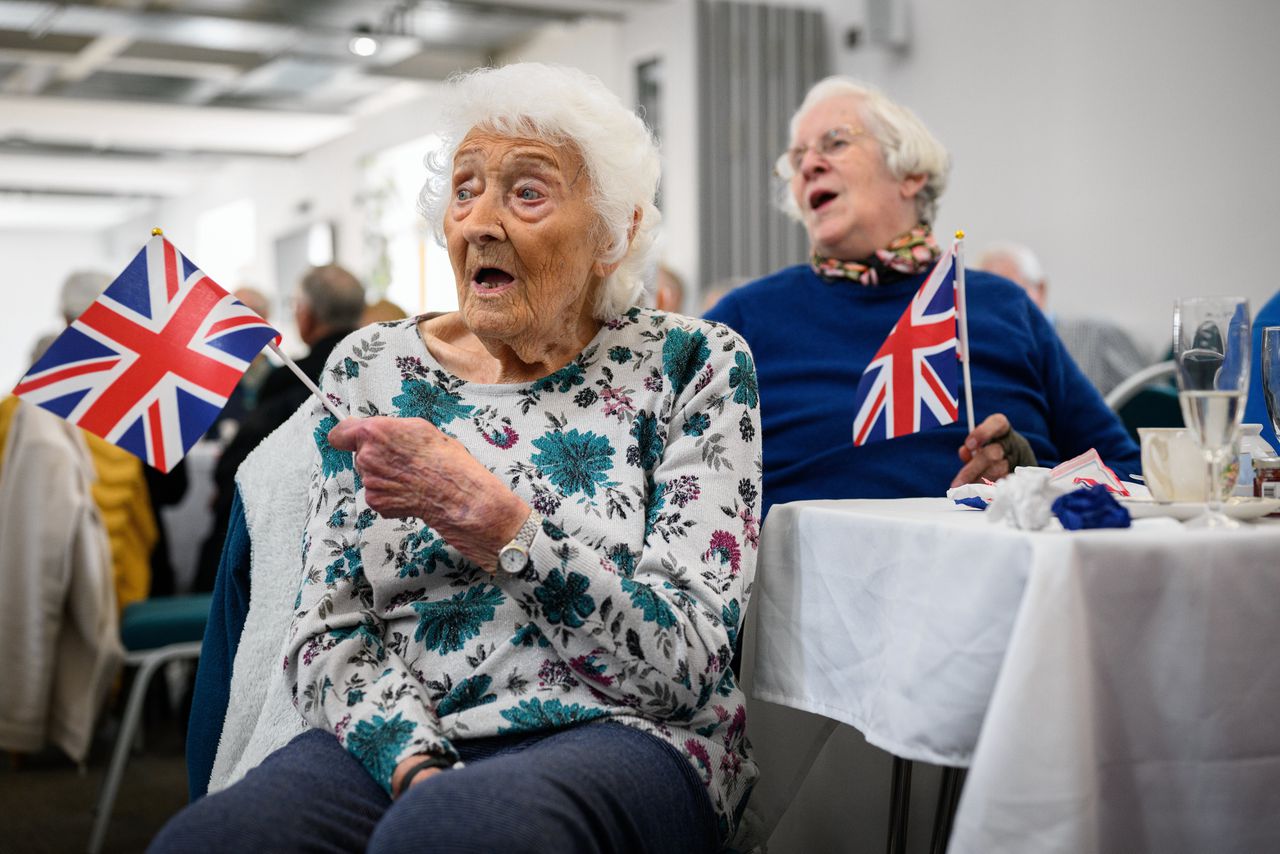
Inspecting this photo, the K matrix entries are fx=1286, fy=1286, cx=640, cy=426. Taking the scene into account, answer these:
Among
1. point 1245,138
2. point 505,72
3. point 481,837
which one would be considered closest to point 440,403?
point 505,72

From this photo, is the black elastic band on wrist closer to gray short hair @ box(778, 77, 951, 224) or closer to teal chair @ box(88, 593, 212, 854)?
gray short hair @ box(778, 77, 951, 224)

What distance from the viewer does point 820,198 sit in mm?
2457

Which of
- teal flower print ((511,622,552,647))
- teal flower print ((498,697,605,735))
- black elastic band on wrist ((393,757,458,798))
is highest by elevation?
teal flower print ((511,622,552,647))

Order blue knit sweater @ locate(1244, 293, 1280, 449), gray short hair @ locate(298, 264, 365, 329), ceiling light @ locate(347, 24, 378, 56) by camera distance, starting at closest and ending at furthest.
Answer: blue knit sweater @ locate(1244, 293, 1280, 449) < gray short hair @ locate(298, 264, 365, 329) < ceiling light @ locate(347, 24, 378, 56)

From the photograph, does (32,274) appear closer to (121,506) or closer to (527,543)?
(121,506)

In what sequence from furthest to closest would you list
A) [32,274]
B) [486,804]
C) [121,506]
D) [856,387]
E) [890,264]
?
[32,274] → [121,506] → [890,264] → [856,387] → [486,804]

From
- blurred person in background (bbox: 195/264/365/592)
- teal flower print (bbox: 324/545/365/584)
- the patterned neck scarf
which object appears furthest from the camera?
blurred person in background (bbox: 195/264/365/592)

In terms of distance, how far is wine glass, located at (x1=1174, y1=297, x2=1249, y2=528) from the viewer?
1284mm

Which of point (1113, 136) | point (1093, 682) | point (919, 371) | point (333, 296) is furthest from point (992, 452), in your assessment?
point (1113, 136)

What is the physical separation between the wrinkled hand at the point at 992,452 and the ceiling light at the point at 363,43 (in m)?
6.56

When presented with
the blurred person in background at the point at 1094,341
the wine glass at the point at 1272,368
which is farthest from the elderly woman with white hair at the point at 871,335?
the blurred person in background at the point at 1094,341

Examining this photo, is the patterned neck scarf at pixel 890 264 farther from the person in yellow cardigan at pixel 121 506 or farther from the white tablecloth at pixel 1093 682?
the person in yellow cardigan at pixel 121 506

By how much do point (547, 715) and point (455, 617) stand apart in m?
0.16

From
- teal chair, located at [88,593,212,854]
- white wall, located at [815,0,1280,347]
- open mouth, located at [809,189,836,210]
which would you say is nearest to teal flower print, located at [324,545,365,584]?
open mouth, located at [809,189,836,210]
